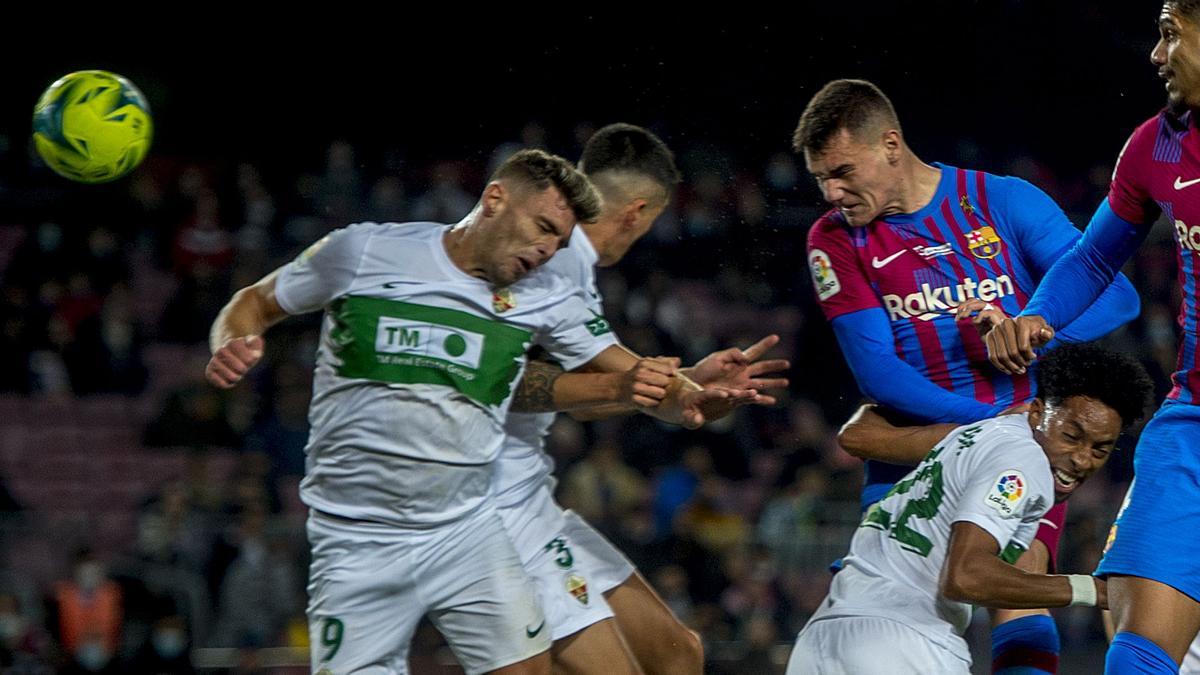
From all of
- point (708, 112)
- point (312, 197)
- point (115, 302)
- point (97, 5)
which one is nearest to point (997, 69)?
point (708, 112)

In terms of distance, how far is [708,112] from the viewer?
437 inches

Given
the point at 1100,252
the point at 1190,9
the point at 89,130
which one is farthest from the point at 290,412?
the point at 1190,9

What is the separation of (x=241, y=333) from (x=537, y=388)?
3.31 feet

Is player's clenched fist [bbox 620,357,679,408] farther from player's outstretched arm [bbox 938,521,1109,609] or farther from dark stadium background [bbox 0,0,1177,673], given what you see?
dark stadium background [bbox 0,0,1177,673]

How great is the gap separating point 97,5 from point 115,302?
18.7 ft

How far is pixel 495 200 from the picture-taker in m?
4.88

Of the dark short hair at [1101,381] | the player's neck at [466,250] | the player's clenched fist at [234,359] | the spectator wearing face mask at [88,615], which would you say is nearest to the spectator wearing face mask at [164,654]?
the spectator wearing face mask at [88,615]

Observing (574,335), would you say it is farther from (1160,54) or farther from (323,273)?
(1160,54)

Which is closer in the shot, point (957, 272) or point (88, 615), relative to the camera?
point (957, 272)

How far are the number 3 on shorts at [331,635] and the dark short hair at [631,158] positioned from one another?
2.08 metres

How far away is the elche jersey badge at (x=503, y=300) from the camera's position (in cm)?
496

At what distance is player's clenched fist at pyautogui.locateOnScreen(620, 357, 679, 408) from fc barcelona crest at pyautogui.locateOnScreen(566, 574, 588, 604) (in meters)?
0.87

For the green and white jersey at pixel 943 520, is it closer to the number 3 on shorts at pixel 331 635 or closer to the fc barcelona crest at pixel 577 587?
the fc barcelona crest at pixel 577 587

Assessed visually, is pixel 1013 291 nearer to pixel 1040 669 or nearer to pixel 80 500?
pixel 1040 669
